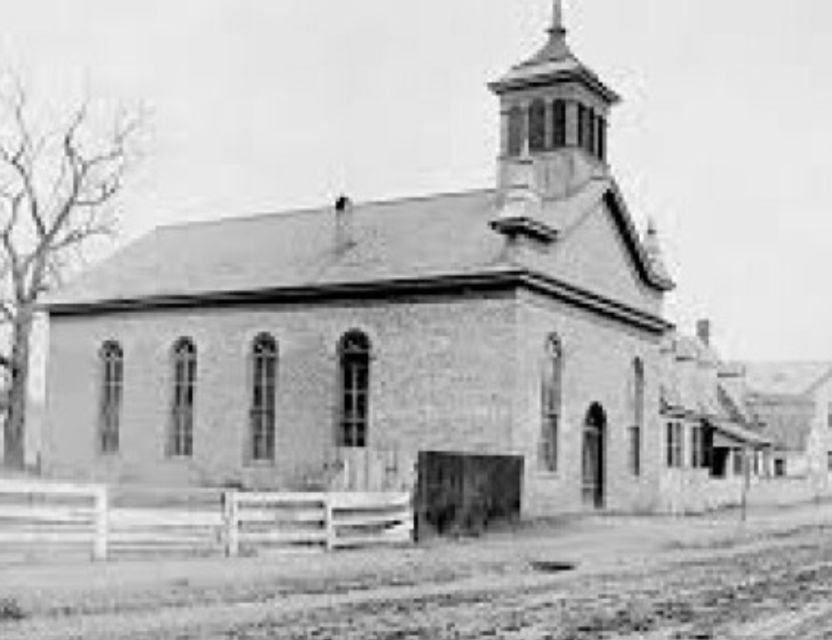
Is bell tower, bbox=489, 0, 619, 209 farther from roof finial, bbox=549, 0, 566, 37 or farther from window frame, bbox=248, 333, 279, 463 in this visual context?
window frame, bbox=248, 333, 279, 463

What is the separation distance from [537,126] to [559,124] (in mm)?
638

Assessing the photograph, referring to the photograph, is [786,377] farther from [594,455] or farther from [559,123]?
[559,123]

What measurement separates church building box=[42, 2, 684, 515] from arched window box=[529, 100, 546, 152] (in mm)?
39

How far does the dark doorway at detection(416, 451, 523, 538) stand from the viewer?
84.8 ft

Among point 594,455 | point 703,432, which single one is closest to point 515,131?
point 594,455

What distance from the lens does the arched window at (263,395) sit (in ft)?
119

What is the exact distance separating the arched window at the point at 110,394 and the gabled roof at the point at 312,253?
1.63 m

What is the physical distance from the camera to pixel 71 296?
4131 centimetres

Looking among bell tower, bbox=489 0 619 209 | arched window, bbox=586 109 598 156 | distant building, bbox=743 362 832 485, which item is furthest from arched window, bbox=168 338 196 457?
distant building, bbox=743 362 832 485

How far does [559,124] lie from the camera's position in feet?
122

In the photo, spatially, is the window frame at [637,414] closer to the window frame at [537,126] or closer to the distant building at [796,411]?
the window frame at [537,126]

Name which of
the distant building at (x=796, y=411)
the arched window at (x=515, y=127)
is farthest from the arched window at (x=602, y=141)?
the distant building at (x=796, y=411)

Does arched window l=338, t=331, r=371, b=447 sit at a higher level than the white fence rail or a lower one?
higher

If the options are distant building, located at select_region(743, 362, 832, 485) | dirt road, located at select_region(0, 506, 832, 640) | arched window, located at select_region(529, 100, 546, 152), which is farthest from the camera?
distant building, located at select_region(743, 362, 832, 485)
